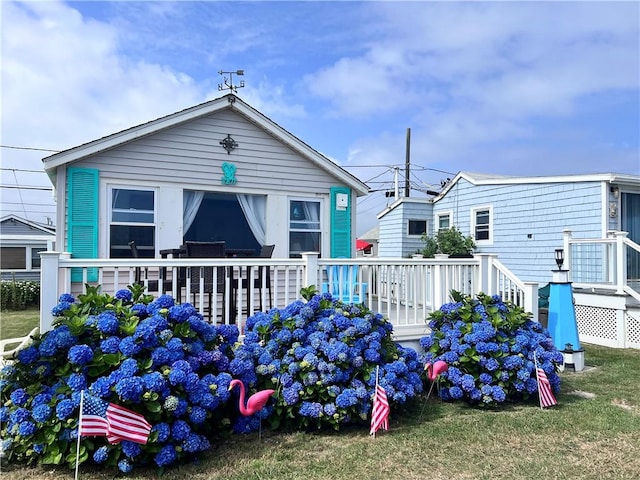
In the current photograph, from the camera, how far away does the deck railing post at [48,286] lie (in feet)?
12.0

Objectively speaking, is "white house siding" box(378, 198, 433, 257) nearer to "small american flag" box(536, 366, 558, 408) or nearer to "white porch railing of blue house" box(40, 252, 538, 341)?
"white porch railing of blue house" box(40, 252, 538, 341)

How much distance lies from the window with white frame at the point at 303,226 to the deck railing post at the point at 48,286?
13.5 ft

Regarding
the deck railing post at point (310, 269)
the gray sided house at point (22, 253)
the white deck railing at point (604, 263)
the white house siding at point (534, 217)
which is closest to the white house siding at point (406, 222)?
the white house siding at point (534, 217)

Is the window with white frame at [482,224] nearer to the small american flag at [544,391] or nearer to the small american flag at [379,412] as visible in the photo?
the small american flag at [544,391]

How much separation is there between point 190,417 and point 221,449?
19.0 inches

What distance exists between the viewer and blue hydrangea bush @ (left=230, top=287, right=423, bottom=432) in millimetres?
3438

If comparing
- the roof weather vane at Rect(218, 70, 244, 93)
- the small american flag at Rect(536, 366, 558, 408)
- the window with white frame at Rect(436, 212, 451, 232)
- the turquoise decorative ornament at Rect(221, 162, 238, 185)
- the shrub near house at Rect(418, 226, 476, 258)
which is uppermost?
the roof weather vane at Rect(218, 70, 244, 93)

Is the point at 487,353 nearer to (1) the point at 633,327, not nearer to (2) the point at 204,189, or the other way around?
(2) the point at 204,189

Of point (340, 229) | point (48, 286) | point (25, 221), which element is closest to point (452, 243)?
point (340, 229)

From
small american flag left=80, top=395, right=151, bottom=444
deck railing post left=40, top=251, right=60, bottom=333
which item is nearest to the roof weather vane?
deck railing post left=40, top=251, right=60, bottom=333

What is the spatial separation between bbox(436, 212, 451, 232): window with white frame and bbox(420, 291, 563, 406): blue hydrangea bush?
9.68 m

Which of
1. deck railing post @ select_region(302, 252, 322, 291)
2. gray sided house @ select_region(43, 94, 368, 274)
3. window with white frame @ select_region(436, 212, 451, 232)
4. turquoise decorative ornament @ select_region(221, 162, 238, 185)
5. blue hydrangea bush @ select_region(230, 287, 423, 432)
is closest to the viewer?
blue hydrangea bush @ select_region(230, 287, 423, 432)

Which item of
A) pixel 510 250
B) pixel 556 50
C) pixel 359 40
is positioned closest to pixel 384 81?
pixel 359 40

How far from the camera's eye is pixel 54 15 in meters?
5.35
